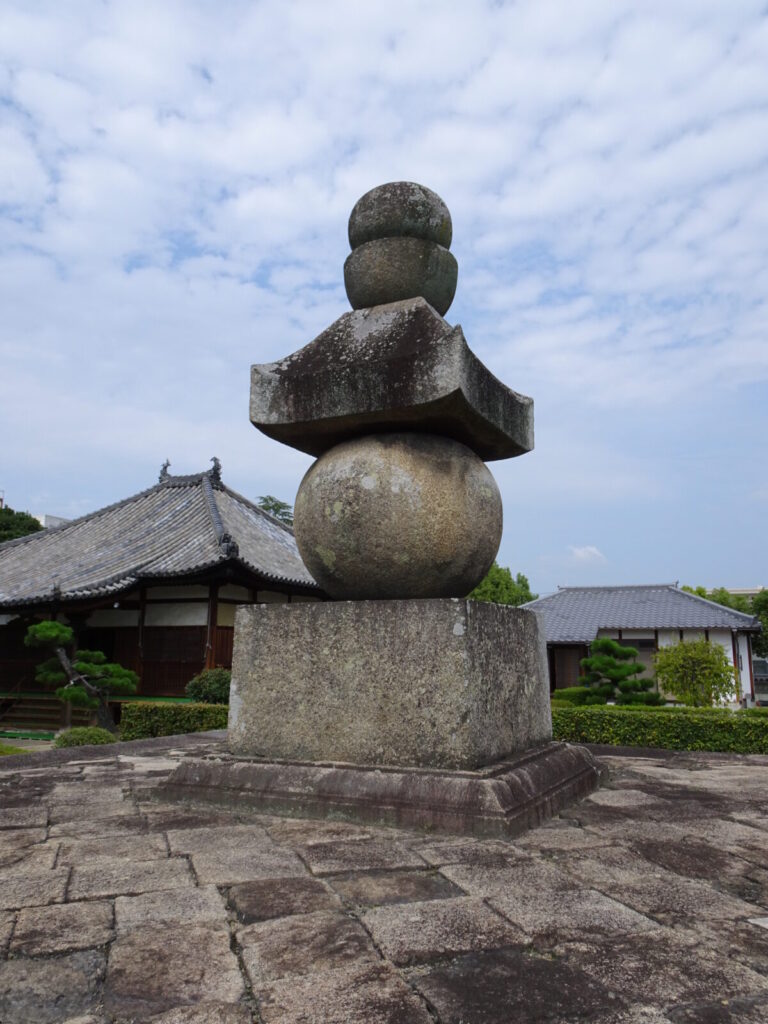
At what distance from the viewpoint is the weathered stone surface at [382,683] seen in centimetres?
334

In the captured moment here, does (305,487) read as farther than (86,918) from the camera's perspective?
Yes

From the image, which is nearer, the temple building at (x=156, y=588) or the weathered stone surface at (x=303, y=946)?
the weathered stone surface at (x=303, y=946)

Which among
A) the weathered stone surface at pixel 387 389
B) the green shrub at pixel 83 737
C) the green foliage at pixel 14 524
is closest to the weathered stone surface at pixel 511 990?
the weathered stone surface at pixel 387 389

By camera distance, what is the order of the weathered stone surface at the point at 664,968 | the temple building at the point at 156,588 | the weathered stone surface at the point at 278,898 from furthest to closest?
the temple building at the point at 156,588 → the weathered stone surface at the point at 278,898 → the weathered stone surface at the point at 664,968

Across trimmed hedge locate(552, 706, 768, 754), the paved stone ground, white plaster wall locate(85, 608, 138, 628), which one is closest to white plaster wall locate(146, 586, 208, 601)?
white plaster wall locate(85, 608, 138, 628)

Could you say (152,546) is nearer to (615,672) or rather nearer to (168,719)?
(168,719)

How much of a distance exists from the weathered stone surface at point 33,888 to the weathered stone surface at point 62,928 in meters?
0.07

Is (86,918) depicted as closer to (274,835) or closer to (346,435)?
(274,835)

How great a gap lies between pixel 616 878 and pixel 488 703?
116cm

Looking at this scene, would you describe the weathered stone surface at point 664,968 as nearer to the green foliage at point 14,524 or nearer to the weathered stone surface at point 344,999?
the weathered stone surface at point 344,999

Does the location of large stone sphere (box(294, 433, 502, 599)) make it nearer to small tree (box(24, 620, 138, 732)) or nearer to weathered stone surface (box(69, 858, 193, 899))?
weathered stone surface (box(69, 858, 193, 899))

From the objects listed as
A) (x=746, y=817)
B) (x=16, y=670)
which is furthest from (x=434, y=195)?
(x=16, y=670)

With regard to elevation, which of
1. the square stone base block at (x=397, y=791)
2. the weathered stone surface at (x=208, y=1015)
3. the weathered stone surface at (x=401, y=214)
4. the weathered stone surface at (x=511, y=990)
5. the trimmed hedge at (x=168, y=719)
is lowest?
the trimmed hedge at (x=168, y=719)

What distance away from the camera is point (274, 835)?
2936 mm
